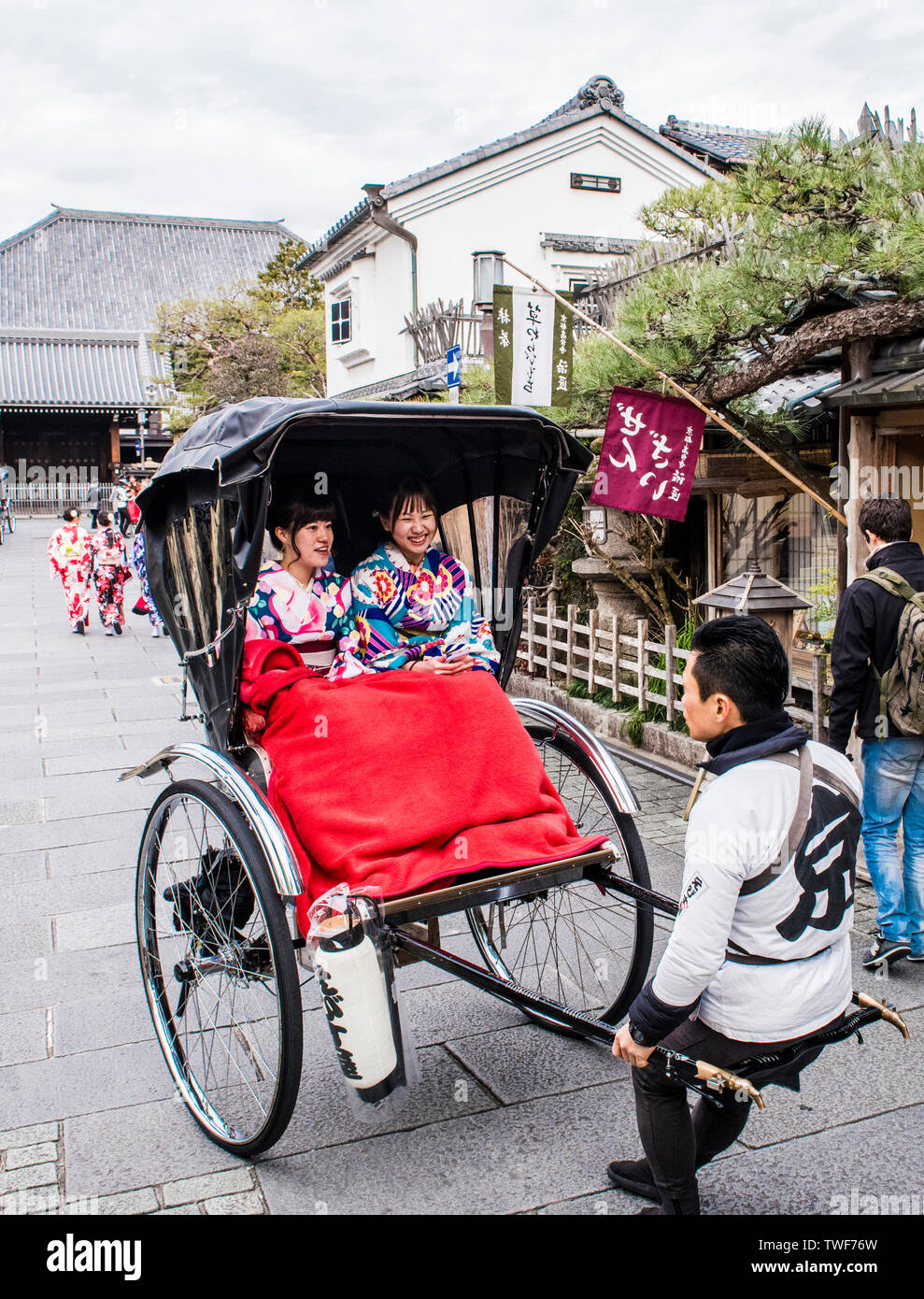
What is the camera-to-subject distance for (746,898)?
Answer: 2334mm

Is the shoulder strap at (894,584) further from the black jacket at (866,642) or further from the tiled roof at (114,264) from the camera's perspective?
the tiled roof at (114,264)

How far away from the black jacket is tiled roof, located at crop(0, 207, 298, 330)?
3971 centimetres

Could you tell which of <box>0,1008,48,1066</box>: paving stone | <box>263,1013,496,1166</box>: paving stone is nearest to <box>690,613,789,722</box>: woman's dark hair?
<box>263,1013,496,1166</box>: paving stone

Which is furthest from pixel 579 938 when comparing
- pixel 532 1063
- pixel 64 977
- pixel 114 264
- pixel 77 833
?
pixel 114 264

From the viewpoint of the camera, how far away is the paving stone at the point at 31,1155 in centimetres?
307

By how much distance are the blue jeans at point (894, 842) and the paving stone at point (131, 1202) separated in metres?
2.88

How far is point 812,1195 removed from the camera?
284 centimetres

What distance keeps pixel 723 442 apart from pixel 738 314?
9.56 feet

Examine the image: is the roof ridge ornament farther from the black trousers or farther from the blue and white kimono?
the black trousers

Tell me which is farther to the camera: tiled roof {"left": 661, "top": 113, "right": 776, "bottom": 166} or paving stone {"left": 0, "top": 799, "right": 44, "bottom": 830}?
tiled roof {"left": 661, "top": 113, "right": 776, "bottom": 166}

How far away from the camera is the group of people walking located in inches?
543

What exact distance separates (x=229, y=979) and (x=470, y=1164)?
107 cm

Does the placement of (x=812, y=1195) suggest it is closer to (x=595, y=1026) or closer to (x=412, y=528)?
(x=595, y=1026)

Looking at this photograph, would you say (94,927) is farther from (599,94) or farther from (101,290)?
(101,290)
